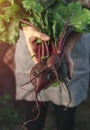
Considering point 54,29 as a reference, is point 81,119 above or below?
below

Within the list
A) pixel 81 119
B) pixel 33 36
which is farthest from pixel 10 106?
pixel 33 36

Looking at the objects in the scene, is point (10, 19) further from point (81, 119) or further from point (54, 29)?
point (81, 119)

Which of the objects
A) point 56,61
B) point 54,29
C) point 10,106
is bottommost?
point 10,106

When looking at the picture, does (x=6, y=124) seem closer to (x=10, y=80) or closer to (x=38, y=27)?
(x=10, y=80)

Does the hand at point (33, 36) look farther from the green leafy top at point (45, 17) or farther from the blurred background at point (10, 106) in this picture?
the blurred background at point (10, 106)

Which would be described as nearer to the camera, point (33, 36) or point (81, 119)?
point (33, 36)

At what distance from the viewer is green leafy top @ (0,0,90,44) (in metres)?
1.77

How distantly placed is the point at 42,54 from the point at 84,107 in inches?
60.9

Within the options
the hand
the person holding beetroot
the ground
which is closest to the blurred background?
the ground

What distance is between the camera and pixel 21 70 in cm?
238

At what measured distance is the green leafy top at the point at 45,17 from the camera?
1.77 meters

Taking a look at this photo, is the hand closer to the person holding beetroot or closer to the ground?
the person holding beetroot

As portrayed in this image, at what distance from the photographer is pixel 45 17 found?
1.77 metres

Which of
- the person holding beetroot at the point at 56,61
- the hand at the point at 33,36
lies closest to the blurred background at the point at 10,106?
the person holding beetroot at the point at 56,61
